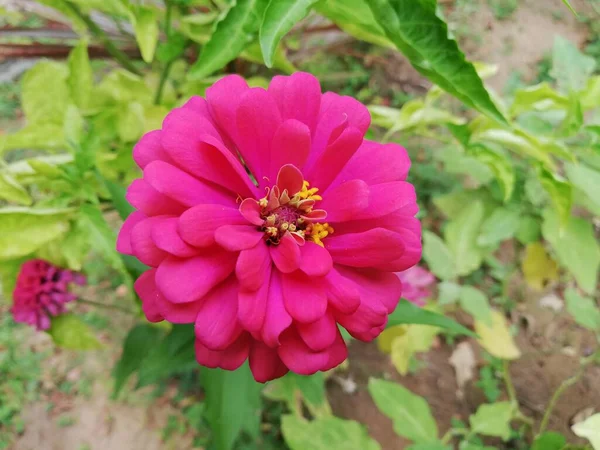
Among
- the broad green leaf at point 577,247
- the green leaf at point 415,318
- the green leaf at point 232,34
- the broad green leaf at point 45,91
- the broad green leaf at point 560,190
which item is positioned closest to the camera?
the green leaf at point 232,34

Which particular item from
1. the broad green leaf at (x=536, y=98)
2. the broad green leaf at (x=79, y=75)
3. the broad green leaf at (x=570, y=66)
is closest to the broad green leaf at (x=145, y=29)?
the broad green leaf at (x=79, y=75)

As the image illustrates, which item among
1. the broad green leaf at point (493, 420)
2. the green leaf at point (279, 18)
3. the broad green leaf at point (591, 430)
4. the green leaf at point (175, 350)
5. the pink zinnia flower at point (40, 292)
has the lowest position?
the broad green leaf at point (493, 420)

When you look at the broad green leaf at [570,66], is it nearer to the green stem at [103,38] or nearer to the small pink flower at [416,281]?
the small pink flower at [416,281]

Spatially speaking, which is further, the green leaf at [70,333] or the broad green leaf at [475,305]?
the broad green leaf at [475,305]

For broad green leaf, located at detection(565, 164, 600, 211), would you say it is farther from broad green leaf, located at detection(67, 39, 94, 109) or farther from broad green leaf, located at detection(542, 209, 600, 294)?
broad green leaf, located at detection(67, 39, 94, 109)

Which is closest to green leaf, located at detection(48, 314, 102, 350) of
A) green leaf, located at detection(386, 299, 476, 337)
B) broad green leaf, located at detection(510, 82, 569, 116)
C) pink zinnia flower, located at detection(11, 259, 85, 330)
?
pink zinnia flower, located at detection(11, 259, 85, 330)

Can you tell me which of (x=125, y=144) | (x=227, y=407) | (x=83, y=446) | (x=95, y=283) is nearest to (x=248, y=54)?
(x=125, y=144)
